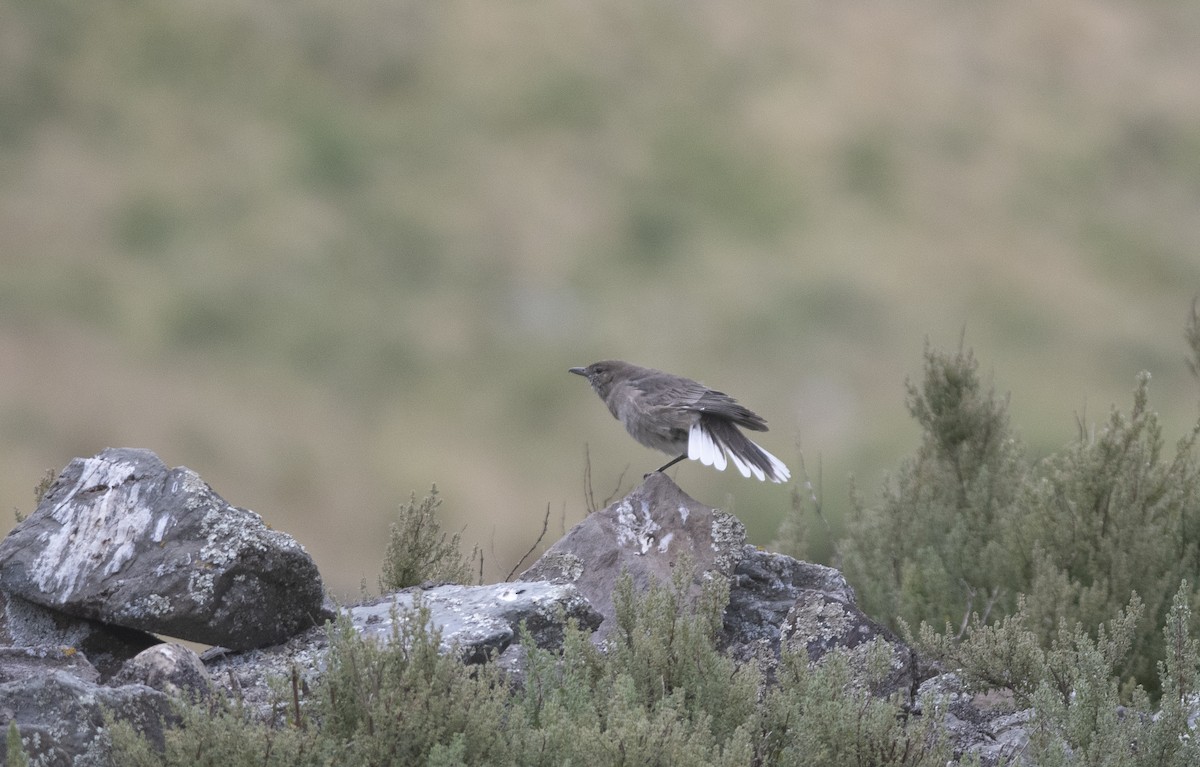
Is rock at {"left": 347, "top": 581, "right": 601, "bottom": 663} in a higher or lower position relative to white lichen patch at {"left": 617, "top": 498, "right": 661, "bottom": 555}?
lower

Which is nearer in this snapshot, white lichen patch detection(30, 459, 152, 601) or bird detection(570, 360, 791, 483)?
white lichen patch detection(30, 459, 152, 601)

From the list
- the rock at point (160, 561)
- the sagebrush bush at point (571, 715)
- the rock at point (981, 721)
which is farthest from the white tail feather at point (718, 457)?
the rock at point (160, 561)

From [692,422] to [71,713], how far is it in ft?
10.4

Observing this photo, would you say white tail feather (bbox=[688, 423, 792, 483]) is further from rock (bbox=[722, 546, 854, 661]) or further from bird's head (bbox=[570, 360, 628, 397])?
bird's head (bbox=[570, 360, 628, 397])

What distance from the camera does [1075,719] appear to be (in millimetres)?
3695

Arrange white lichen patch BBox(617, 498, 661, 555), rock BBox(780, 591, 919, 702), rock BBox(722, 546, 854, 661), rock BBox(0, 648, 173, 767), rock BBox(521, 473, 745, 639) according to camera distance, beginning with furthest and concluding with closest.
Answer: white lichen patch BBox(617, 498, 661, 555)
rock BBox(521, 473, 745, 639)
rock BBox(722, 546, 854, 661)
rock BBox(780, 591, 919, 702)
rock BBox(0, 648, 173, 767)

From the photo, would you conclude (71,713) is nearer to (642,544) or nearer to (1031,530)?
(642,544)

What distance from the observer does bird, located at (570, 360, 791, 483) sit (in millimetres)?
5680

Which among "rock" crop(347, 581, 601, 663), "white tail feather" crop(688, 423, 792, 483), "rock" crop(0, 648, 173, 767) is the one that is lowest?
"rock" crop(0, 648, 173, 767)

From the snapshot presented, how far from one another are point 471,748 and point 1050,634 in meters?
3.37

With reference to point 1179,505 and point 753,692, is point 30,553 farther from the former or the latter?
point 1179,505

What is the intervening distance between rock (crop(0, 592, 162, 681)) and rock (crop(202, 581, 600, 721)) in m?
0.28

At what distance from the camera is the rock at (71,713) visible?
306cm

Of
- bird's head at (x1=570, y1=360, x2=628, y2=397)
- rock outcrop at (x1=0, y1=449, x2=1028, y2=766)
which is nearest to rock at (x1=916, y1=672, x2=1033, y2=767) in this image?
rock outcrop at (x1=0, y1=449, x2=1028, y2=766)
